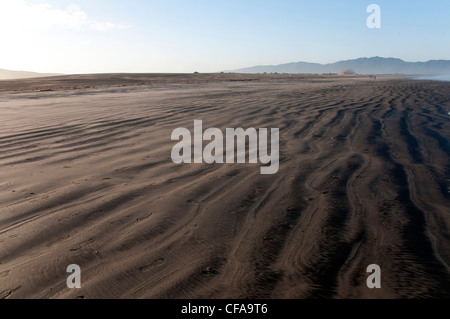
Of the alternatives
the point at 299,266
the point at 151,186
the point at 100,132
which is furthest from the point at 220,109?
the point at 299,266

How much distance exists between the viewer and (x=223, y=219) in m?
2.22

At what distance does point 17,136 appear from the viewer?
14.7 ft

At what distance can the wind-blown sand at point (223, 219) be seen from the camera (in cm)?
159

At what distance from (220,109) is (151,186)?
170 inches

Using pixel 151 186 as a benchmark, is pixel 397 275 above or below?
below

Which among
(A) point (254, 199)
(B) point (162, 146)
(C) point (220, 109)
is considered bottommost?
(A) point (254, 199)

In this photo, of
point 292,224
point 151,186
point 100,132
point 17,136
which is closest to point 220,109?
point 100,132

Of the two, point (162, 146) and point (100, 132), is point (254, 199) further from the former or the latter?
point (100, 132)

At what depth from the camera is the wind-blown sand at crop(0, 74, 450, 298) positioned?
1.59m

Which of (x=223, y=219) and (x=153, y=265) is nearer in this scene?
(x=153, y=265)

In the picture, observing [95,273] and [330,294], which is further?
[95,273]
